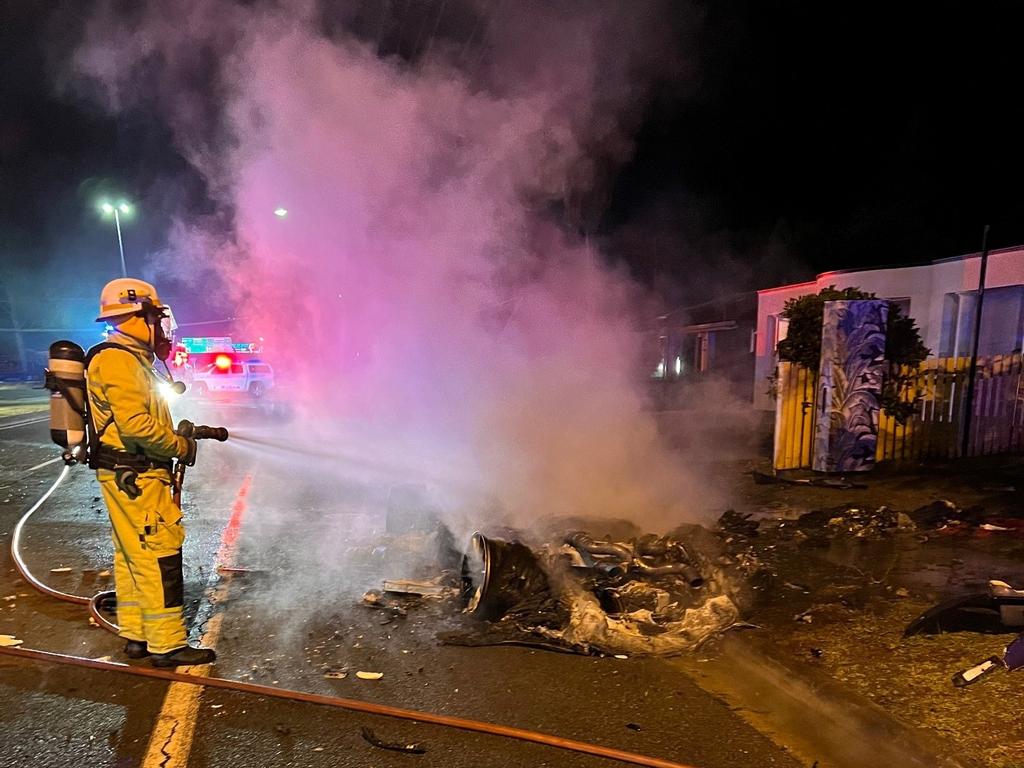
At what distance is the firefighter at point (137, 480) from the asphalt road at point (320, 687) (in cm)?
24

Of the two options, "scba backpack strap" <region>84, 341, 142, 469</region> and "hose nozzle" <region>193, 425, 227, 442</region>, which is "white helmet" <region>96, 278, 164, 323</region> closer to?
"scba backpack strap" <region>84, 341, 142, 469</region>

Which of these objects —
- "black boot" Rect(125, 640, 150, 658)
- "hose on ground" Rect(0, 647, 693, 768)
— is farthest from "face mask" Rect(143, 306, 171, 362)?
"hose on ground" Rect(0, 647, 693, 768)

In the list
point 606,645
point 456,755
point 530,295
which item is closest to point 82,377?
point 456,755

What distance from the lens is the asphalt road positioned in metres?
2.64

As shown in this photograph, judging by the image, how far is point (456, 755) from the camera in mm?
2613

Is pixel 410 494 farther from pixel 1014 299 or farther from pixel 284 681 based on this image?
pixel 1014 299

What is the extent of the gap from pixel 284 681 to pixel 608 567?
2.15 meters

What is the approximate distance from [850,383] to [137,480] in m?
7.13

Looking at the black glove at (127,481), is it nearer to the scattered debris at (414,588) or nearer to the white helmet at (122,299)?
the white helmet at (122,299)

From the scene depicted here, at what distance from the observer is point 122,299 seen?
340 cm

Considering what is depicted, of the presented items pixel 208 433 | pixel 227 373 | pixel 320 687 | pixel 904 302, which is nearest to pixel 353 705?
pixel 320 687

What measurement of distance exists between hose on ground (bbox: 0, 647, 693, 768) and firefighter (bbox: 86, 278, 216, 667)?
0.16 metres

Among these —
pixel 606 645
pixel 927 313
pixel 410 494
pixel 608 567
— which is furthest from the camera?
pixel 927 313

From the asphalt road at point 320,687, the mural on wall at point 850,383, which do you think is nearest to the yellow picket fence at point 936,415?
the mural on wall at point 850,383
